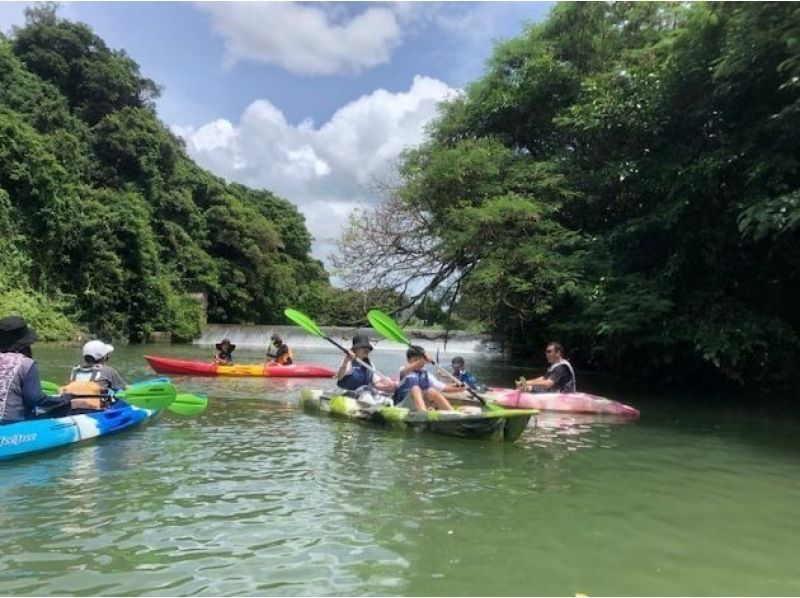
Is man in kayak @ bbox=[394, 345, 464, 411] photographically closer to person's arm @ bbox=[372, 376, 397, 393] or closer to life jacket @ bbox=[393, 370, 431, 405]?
life jacket @ bbox=[393, 370, 431, 405]

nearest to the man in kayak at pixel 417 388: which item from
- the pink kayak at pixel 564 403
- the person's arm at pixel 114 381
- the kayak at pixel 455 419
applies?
the kayak at pixel 455 419

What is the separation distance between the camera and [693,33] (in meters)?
11.0

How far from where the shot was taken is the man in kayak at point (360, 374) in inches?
375

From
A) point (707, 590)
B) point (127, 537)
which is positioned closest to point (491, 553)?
point (707, 590)

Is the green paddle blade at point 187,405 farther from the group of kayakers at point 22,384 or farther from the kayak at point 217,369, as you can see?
the kayak at point 217,369

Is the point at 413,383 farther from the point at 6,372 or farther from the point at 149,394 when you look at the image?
the point at 6,372

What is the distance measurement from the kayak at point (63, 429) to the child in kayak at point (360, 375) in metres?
2.87

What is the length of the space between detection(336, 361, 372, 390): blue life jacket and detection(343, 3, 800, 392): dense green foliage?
13.2 ft

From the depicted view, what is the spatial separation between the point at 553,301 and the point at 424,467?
8.20 metres

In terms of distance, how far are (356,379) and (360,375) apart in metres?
0.08

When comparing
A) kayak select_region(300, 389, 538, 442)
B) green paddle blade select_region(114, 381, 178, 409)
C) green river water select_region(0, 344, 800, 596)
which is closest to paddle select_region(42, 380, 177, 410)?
A: green paddle blade select_region(114, 381, 178, 409)

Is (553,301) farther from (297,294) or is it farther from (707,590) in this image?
(297,294)

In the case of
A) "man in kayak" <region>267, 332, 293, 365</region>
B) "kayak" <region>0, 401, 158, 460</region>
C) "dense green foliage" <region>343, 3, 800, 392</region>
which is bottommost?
"kayak" <region>0, 401, 158, 460</region>

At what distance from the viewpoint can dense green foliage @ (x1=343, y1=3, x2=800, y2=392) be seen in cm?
1038
